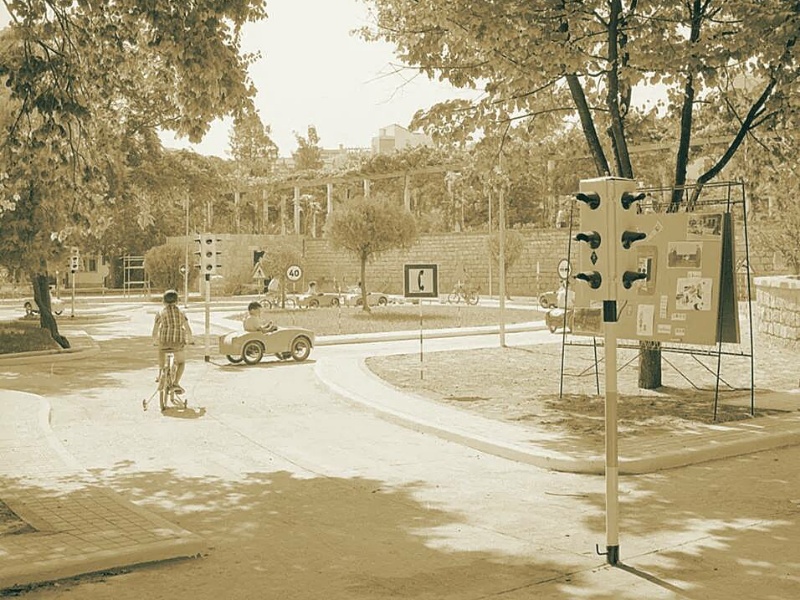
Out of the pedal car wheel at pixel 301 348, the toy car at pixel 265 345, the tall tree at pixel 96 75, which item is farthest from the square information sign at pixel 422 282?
the tall tree at pixel 96 75

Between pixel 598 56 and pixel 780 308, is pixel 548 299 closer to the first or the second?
pixel 780 308

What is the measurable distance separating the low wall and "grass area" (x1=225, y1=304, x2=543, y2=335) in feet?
41.6

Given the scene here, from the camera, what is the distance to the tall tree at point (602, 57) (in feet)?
40.7

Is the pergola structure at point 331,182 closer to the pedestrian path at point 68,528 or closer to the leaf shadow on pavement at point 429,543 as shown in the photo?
the pedestrian path at point 68,528

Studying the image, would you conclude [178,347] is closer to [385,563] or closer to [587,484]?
[587,484]

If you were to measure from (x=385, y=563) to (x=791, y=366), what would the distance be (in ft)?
45.2

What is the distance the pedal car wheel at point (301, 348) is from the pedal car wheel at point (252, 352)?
2.93 ft

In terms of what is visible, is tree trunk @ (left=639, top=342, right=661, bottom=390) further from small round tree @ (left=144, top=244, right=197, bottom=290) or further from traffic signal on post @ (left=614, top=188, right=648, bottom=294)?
small round tree @ (left=144, top=244, right=197, bottom=290)

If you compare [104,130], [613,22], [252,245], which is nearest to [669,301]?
[613,22]

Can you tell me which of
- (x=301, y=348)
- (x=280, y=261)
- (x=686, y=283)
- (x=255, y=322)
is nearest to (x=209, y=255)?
(x=255, y=322)

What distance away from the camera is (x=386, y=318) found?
37062 mm

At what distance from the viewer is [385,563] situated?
257 inches

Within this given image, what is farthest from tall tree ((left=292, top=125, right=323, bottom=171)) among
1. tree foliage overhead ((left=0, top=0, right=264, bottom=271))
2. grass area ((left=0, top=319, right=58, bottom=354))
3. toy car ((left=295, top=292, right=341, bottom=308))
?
tree foliage overhead ((left=0, top=0, right=264, bottom=271))

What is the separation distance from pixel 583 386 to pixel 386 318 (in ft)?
71.0
